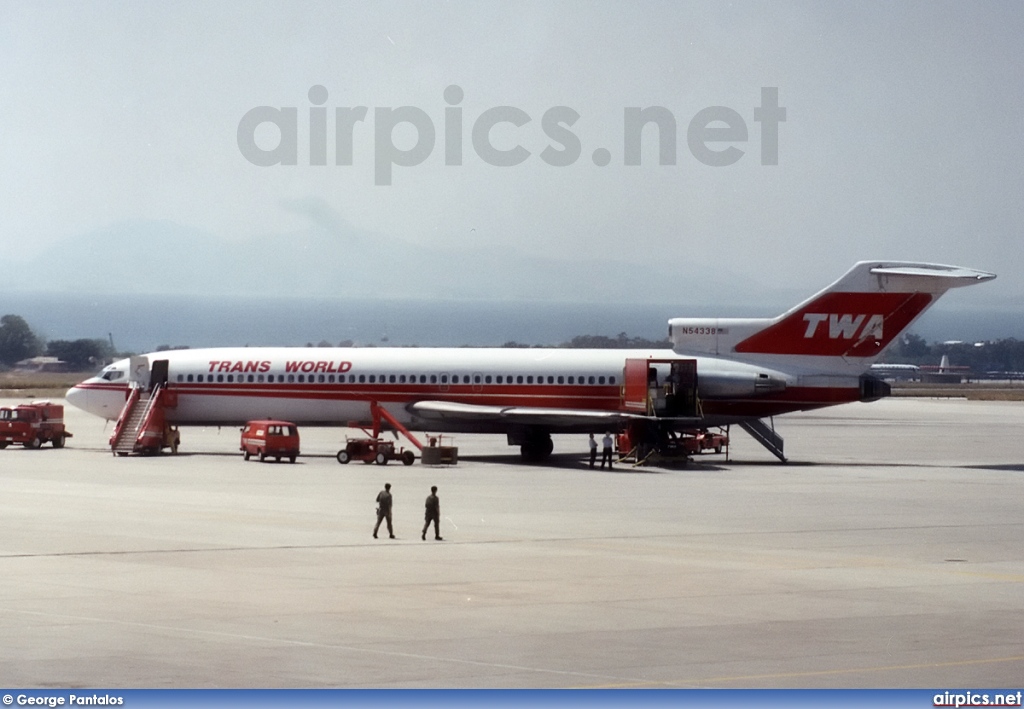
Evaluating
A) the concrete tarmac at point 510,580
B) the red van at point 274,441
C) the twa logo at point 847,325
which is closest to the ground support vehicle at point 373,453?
the red van at point 274,441

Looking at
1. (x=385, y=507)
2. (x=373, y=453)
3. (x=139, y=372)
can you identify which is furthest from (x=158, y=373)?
(x=385, y=507)

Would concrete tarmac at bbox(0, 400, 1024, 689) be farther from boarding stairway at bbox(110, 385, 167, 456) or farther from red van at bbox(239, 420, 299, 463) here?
boarding stairway at bbox(110, 385, 167, 456)

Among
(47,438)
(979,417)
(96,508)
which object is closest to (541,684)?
(96,508)

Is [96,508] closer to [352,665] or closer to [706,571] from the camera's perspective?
[706,571]

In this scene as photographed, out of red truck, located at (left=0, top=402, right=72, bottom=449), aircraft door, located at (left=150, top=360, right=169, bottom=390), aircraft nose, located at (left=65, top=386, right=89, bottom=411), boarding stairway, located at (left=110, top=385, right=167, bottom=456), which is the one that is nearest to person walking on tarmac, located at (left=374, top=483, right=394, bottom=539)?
boarding stairway, located at (left=110, top=385, right=167, bottom=456)

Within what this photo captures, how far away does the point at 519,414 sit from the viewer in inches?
2218

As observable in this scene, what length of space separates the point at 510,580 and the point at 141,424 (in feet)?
118

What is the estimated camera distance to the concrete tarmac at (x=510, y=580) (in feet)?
58.7

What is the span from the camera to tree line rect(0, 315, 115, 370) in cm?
16950

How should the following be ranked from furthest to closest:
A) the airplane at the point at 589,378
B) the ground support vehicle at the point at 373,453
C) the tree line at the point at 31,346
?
the tree line at the point at 31,346 < the airplane at the point at 589,378 < the ground support vehicle at the point at 373,453

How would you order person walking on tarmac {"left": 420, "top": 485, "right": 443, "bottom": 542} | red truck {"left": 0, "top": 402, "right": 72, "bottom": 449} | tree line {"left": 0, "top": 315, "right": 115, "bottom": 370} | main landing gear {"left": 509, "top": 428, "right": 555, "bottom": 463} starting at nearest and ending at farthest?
1. person walking on tarmac {"left": 420, "top": 485, "right": 443, "bottom": 542}
2. main landing gear {"left": 509, "top": 428, "right": 555, "bottom": 463}
3. red truck {"left": 0, "top": 402, "right": 72, "bottom": 449}
4. tree line {"left": 0, "top": 315, "right": 115, "bottom": 370}

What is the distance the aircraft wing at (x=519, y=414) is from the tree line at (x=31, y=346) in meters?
119

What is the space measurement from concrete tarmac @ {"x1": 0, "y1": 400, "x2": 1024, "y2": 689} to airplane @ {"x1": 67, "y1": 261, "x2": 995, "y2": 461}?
271 inches

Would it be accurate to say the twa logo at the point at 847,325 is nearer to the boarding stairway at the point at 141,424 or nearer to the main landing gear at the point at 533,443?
the main landing gear at the point at 533,443
